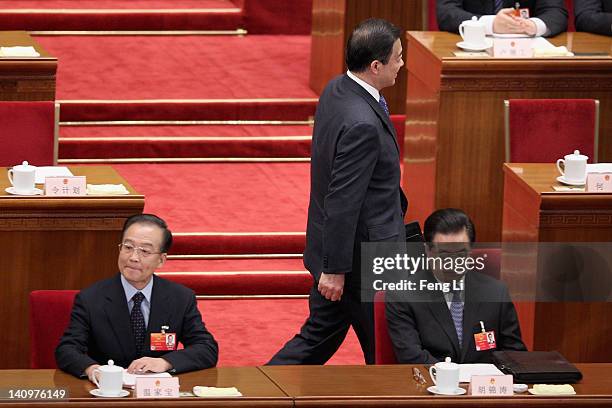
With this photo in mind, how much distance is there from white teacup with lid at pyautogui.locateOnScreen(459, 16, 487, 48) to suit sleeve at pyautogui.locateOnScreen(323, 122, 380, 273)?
1960 mm

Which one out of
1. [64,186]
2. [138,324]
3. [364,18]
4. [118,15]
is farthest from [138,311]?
[118,15]

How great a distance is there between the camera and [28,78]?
21.9 feet

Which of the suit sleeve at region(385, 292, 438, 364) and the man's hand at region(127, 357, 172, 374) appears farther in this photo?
the suit sleeve at region(385, 292, 438, 364)

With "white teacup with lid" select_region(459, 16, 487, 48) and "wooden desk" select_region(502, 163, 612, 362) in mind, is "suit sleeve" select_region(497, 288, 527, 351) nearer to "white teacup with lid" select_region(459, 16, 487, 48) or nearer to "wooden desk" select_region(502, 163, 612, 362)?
"wooden desk" select_region(502, 163, 612, 362)

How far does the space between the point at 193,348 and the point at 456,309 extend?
0.84 metres

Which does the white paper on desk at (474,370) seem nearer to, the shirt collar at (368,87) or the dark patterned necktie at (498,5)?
the shirt collar at (368,87)

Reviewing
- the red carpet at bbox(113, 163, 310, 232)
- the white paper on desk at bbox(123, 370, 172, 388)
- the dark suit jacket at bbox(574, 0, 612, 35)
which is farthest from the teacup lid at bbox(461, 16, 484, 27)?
the white paper on desk at bbox(123, 370, 172, 388)

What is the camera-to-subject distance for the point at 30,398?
13.2 feet

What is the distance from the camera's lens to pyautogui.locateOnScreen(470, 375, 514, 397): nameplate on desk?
4215mm

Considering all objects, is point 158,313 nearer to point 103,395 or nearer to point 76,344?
point 76,344

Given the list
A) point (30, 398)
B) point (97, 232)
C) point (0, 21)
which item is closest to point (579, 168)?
point (97, 232)

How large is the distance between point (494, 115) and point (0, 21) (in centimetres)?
341

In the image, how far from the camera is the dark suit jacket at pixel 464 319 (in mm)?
4758

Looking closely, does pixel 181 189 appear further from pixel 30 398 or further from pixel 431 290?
pixel 30 398
